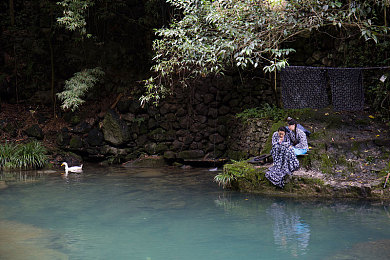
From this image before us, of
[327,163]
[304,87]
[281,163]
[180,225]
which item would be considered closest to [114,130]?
[304,87]

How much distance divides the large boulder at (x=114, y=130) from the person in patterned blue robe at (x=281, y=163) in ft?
23.1

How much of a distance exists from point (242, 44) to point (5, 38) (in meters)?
12.4

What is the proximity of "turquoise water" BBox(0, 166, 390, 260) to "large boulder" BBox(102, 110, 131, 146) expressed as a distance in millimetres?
4442

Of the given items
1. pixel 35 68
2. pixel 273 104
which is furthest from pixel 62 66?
pixel 273 104

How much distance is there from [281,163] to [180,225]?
3.12 metres

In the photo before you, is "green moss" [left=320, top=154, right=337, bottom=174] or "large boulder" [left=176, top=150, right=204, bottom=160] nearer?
"green moss" [left=320, top=154, right=337, bottom=174]

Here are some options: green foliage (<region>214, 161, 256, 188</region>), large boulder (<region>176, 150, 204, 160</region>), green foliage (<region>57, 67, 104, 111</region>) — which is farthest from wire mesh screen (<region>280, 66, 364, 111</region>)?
green foliage (<region>57, 67, 104, 111</region>)

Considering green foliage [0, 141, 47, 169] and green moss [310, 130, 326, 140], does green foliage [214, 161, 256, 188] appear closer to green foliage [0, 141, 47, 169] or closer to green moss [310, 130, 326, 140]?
green moss [310, 130, 326, 140]

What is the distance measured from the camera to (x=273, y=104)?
43.4ft

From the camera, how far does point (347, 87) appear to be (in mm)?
9828

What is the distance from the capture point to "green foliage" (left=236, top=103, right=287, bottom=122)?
12.1 metres

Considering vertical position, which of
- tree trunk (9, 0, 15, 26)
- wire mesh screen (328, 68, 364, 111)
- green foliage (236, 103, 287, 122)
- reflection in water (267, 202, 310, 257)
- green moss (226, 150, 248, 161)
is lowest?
reflection in water (267, 202, 310, 257)

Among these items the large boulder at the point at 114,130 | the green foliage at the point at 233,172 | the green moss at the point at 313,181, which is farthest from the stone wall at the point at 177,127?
the green moss at the point at 313,181

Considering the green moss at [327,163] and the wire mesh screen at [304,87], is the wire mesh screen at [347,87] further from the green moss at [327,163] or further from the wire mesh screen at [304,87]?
the green moss at [327,163]
